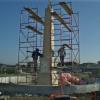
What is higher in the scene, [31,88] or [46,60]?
[46,60]

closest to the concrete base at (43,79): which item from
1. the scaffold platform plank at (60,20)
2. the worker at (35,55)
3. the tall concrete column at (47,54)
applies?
the tall concrete column at (47,54)

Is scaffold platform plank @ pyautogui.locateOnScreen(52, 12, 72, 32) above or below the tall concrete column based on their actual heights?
above

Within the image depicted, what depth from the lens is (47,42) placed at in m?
33.2

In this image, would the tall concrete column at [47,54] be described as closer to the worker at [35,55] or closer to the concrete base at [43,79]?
the concrete base at [43,79]

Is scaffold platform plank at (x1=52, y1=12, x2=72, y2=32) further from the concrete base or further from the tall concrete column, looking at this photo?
the concrete base

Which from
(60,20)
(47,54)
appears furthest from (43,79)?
(60,20)

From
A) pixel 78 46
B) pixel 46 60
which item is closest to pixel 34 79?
pixel 46 60

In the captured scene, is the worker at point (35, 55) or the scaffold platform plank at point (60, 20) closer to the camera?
the scaffold platform plank at point (60, 20)

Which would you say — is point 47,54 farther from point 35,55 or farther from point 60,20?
point 60,20

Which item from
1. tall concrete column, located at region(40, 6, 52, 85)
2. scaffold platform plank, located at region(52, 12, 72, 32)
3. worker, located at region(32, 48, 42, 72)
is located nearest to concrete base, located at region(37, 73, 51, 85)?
tall concrete column, located at region(40, 6, 52, 85)

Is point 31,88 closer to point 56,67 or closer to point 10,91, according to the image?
point 10,91

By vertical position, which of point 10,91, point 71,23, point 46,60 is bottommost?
point 10,91

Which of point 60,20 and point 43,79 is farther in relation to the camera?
point 60,20

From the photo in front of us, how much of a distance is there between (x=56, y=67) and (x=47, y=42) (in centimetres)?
252
